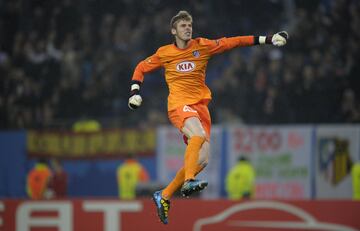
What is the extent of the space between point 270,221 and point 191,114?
342 cm

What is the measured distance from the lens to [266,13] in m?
20.2

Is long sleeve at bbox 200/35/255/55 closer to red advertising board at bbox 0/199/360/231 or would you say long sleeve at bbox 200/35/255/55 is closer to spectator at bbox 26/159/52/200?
red advertising board at bbox 0/199/360/231

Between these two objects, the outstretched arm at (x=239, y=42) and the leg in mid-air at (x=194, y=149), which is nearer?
the leg in mid-air at (x=194, y=149)

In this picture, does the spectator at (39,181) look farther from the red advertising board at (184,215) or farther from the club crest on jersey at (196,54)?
the club crest on jersey at (196,54)

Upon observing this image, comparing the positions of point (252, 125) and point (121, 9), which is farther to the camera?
point (121, 9)

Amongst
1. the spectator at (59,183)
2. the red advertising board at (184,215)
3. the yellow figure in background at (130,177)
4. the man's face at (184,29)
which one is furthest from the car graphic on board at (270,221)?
the spectator at (59,183)

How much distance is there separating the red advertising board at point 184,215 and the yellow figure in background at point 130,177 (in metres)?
4.97

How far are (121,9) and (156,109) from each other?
2.95m

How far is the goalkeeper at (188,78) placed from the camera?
32.6ft

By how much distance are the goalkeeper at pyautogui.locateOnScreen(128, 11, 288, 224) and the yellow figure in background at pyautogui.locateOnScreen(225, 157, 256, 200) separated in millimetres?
7676

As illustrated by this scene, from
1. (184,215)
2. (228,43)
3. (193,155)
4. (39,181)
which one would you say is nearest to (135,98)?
(193,155)

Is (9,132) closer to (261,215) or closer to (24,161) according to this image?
(24,161)

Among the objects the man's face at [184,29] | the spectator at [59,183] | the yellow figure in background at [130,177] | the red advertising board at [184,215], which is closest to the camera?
the man's face at [184,29]

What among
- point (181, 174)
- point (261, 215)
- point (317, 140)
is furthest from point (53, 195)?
point (181, 174)
